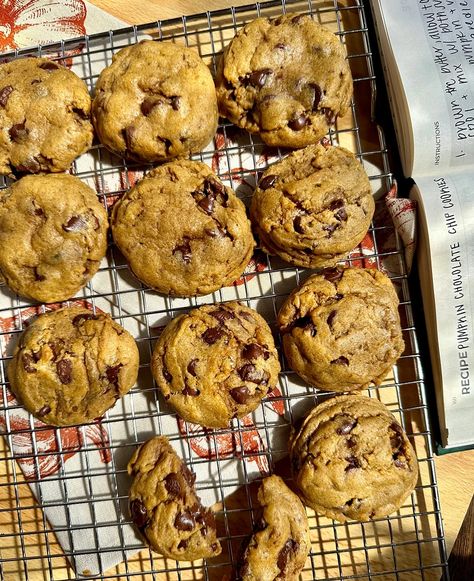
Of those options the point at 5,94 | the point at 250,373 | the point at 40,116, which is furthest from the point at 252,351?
the point at 5,94

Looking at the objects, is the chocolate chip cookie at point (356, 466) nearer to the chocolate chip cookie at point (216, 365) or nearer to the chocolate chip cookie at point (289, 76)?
the chocolate chip cookie at point (216, 365)

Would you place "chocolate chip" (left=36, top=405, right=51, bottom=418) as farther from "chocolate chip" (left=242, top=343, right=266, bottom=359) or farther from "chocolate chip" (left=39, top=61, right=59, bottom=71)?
"chocolate chip" (left=39, top=61, right=59, bottom=71)

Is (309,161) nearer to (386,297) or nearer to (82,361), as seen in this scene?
(386,297)

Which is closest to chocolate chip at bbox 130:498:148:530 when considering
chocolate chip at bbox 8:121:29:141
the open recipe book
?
the open recipe book

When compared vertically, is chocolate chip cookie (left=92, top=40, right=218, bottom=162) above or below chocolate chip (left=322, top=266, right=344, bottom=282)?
above

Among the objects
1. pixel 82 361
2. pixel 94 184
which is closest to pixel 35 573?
pixel 82 361

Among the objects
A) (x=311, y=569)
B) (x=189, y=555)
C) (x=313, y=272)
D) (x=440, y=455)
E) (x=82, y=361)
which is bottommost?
(x=311, y=569)
